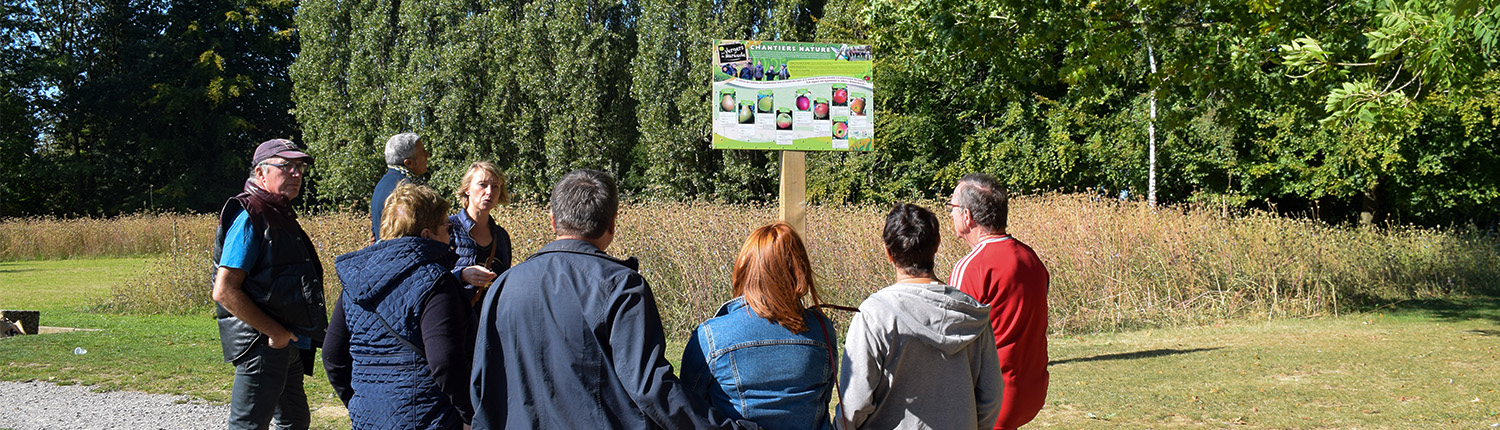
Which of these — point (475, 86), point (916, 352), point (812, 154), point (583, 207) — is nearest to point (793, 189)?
point (916, 352)

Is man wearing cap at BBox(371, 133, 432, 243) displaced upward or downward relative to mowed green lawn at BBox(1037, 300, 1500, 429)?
upward

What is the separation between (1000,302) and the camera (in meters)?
3.53

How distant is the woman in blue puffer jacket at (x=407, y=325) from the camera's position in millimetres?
3168

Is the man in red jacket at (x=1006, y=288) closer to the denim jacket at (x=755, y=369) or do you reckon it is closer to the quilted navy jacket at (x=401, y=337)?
the denim jacket at (x=755, y=369)

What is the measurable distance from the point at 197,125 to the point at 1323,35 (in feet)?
142

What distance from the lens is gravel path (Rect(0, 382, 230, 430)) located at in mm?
6426

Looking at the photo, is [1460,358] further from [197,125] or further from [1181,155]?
[197,125]

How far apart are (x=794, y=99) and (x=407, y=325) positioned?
389cm

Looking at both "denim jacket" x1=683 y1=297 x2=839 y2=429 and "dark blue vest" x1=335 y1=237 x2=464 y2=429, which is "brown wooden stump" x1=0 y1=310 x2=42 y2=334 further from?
"denim jacket" x1=683 y1=297 x2=839 y2=429

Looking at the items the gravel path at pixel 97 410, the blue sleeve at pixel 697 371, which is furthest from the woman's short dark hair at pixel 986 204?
the gravel path at pixel 97 410

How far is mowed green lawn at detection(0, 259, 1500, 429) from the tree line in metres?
2.03

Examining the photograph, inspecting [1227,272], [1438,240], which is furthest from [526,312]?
[1438,240]

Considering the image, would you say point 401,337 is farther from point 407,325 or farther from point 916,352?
point 916,352

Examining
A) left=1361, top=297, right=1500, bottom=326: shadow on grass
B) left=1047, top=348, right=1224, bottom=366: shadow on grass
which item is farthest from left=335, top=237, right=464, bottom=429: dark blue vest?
left=1361, top=297, right=1500, bottom=326: shadow on grass
